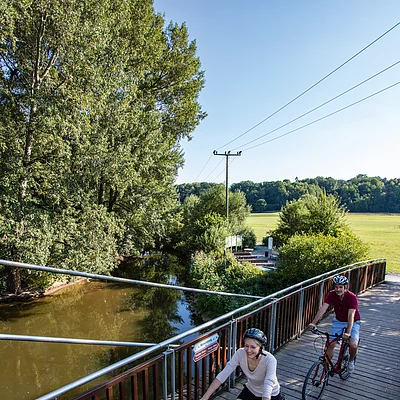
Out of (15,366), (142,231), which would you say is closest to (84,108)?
(142,231)

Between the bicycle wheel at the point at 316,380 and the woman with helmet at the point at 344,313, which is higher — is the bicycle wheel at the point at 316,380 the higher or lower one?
the lower one

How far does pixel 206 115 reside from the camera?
19812 millimetres

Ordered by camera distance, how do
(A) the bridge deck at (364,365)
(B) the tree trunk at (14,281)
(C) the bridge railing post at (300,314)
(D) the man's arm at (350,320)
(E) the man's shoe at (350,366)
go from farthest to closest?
(B) the tree trunk at (14,281)
(C) the bridge railing post at (300,314)
(E) the man's shoe at (350,366)
(A) the bridge deck at (364,365)
(D) the man's arm at (350,320)

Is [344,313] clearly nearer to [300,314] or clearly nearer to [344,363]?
[344,363]

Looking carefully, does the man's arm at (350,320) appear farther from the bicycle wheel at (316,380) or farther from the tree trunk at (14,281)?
the tree trunk at (14,281)

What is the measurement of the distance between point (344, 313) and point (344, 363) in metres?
0.77

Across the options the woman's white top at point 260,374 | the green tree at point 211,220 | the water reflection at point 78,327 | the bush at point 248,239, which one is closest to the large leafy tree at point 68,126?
the water reflection at point 78,327

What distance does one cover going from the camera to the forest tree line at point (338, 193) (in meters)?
77.9

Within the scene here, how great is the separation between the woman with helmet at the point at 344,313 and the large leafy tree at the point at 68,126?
1013cm

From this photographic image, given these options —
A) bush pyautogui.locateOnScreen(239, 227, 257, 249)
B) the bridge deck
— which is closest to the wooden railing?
the bridge deck

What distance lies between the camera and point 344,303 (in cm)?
406

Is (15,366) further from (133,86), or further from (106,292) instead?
(133,86)

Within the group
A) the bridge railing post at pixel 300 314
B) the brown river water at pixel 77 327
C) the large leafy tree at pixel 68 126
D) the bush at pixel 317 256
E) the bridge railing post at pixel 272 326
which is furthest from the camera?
the bush at pixel 317 256

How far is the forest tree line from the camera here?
77.9 meters
